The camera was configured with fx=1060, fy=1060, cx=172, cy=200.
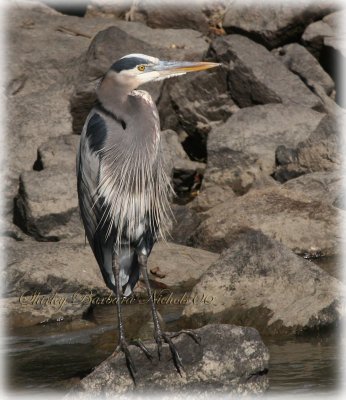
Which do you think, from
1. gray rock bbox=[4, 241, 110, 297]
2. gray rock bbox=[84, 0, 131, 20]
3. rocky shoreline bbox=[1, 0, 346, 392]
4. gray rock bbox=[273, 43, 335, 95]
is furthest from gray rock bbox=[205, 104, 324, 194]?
gray rock bbox=[84, 0, 131, 20]

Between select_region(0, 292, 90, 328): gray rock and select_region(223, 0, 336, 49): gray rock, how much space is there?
6.05 m

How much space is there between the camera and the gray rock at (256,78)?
444 inches

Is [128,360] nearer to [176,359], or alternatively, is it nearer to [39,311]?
[176,359]

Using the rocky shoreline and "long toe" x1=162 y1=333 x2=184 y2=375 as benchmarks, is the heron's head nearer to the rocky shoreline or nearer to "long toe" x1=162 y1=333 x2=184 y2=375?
the rocky shoreline

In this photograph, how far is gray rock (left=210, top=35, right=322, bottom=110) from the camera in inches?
444

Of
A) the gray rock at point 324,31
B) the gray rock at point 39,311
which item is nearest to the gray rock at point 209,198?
the gray rock at point 39,311

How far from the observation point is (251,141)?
10.5 metres

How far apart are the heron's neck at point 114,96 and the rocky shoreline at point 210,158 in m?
1.38

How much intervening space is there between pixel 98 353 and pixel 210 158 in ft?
13.1

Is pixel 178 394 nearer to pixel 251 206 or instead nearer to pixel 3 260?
pixel 3 260

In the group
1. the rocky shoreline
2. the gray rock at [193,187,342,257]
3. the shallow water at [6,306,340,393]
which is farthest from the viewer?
the gray rock at [193,187,342,257]

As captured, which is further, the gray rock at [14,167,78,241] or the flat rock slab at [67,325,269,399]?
the gray rock at [14,167,78,241]

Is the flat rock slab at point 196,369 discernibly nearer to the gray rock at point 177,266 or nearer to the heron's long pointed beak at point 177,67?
the heron's long pointed beak at point 177,67

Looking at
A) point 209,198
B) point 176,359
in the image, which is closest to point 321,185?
point 209,198
